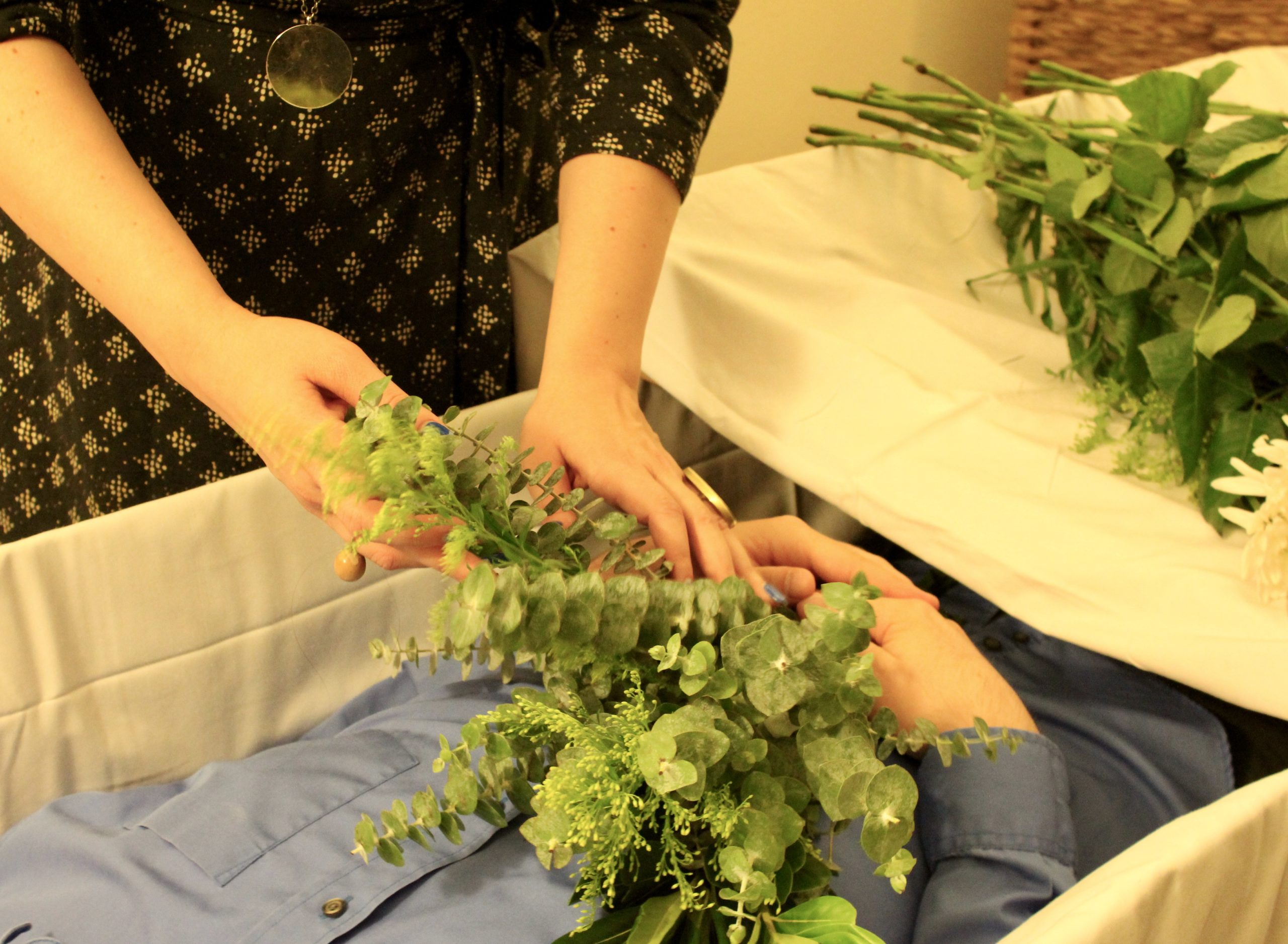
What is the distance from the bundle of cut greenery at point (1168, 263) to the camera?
27.2 inches

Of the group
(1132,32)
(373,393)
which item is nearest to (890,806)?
(373,393)

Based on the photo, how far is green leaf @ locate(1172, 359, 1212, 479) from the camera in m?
0.70

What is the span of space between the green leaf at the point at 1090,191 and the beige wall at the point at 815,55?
0.99 m

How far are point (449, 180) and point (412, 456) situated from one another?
488 mm

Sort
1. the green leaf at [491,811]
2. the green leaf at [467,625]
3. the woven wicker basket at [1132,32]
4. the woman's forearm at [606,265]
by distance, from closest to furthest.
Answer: the green leaf at [467,625] → the green leaf at [491,811] → the woman's forearm at [606,265] → the woven wicker basket at [1132,32]

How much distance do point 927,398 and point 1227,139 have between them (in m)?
0.29

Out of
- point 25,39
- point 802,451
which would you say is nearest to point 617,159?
point 802,451

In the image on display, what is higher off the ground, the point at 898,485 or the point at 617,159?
the point at 617,159

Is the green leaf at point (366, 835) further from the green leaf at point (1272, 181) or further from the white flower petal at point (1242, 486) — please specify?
the green leaf at point (1272, 181)

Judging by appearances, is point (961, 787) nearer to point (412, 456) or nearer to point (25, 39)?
point (412, 456)

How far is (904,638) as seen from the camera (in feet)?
2.16

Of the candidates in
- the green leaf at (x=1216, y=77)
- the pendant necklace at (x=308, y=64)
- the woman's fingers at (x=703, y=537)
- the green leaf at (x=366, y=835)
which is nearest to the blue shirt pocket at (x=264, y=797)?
the green leaf at (x=366, y=835)

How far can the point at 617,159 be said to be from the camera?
2.40ft

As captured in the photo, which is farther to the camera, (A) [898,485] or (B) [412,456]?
(A) [898,485]
